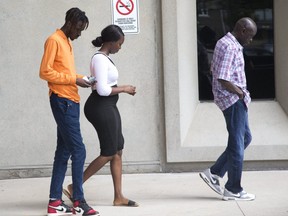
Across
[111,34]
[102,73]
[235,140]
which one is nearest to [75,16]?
[111,34]

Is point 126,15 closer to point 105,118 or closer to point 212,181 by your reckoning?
point 105,118

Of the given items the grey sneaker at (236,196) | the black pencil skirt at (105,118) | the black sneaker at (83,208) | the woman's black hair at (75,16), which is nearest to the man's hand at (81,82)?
the black pencil skirt at (105,118)

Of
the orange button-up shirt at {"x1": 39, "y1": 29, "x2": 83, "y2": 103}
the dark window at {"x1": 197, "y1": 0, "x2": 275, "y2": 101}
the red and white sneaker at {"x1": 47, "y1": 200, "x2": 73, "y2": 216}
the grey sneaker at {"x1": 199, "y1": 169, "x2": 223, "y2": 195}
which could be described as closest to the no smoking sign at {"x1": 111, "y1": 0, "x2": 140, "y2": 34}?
the dark window at {"x1": 197, "y1": 0, "x2": 275, "y2": 101}

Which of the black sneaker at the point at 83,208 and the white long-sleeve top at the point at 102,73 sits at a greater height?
the white long-sleeve top at the point at 102,73

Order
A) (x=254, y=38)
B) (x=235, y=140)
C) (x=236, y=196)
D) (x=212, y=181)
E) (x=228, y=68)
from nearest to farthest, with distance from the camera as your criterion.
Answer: (x=228, y=68), (x=235, y=140), (x=236, y=196), (x=212, y=181), (x=254, y=38)

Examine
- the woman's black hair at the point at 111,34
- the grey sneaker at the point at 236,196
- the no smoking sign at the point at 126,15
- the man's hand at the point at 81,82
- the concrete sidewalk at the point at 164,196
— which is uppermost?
the no smoking sign at the point at 126,15

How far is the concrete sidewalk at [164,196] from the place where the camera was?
22.5 ft

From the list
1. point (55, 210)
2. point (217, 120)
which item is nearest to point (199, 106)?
point (217, 120)

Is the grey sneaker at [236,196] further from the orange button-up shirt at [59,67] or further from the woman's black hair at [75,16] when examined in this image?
the woman's black hair at [75,16]

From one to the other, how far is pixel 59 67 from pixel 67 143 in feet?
2.26

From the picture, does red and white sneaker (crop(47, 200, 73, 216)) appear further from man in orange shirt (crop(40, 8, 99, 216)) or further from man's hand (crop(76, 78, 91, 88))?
man's hand (crop(76, 78, 91, 88))

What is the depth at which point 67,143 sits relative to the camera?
6.56m

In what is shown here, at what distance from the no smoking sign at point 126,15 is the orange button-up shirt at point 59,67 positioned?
76.0 inches

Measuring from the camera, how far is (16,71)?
27.7 ft
